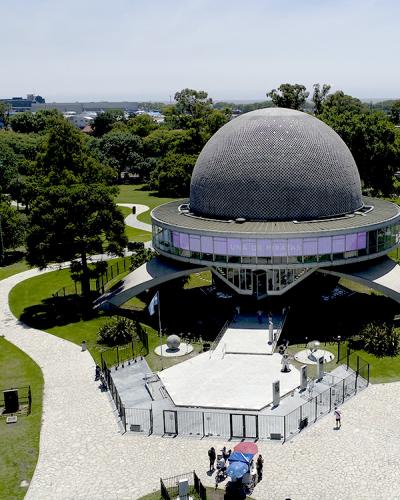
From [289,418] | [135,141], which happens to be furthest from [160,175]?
[289,418]

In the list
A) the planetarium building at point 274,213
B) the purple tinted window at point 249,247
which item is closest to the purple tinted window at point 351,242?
the planetarium building at point 274,213

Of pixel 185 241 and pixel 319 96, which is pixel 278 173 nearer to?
pixel 185 241

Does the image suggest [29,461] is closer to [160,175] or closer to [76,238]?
[76,238]

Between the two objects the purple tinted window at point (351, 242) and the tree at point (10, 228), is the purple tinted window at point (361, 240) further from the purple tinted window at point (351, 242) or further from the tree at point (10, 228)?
the tree at point (10, 228)

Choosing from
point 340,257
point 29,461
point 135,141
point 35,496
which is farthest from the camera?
point 135,141

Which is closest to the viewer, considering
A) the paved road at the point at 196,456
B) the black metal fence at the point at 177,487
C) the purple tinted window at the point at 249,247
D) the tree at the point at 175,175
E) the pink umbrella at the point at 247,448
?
the black metal fence at the point at 177,487

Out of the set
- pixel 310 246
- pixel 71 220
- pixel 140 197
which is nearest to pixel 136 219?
pixel 140 197

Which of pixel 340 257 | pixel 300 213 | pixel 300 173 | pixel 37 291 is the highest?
pixel 300 173
